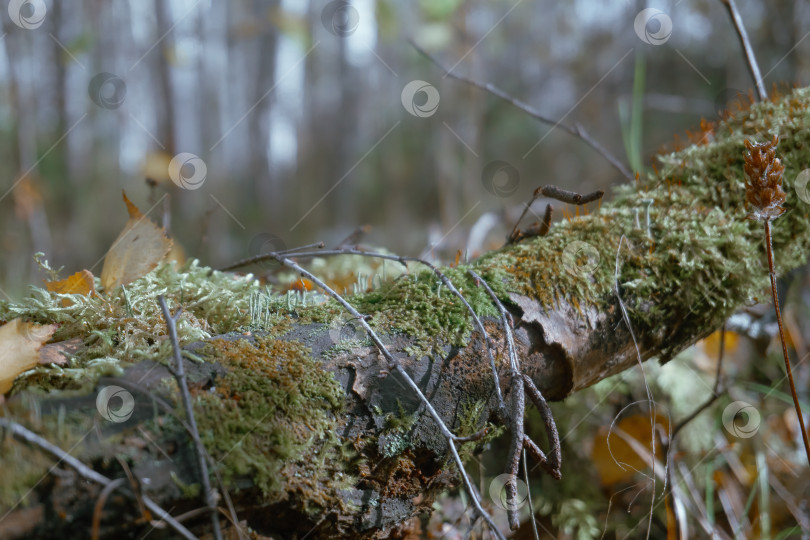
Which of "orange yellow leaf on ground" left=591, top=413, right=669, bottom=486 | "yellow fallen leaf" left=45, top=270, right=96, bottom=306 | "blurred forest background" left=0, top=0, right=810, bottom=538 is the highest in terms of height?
"blurred forest background" left=0, top=0, right=810, bottom=538

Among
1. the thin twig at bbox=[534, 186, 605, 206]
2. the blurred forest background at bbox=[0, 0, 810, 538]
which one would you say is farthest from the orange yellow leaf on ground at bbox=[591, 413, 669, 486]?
the thin twig at bbox=[534, 186, 605, 206]

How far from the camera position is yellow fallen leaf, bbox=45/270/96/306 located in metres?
1.24

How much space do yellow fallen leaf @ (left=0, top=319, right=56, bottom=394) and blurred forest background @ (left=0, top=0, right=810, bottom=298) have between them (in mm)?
4144

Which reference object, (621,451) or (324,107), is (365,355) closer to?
(621,451)

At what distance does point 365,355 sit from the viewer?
1116 mm

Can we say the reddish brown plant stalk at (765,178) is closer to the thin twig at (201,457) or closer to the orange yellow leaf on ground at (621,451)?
the orange yellow leaf on ground at (621,451)

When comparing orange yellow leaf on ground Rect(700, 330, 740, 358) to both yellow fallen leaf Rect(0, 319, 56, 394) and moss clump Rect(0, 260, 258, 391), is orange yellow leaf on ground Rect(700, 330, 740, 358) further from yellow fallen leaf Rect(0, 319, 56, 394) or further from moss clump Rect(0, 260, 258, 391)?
yellow fallen leaf Rect(0, 319, 56, 394)

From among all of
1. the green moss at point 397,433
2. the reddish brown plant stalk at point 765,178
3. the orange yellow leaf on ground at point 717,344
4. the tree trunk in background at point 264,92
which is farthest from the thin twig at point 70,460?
the tree trunk in background at point 264,92

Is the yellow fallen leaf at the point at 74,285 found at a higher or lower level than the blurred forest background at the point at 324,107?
lower

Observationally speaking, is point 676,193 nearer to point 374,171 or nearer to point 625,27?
point 625,27

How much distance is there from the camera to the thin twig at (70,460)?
775mm

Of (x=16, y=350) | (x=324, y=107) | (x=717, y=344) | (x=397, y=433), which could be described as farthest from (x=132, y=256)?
(x=324, y=107)

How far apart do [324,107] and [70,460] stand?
19.0 m

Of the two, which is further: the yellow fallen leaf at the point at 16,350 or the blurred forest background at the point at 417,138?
the blurred forest background at the point at 417,138
